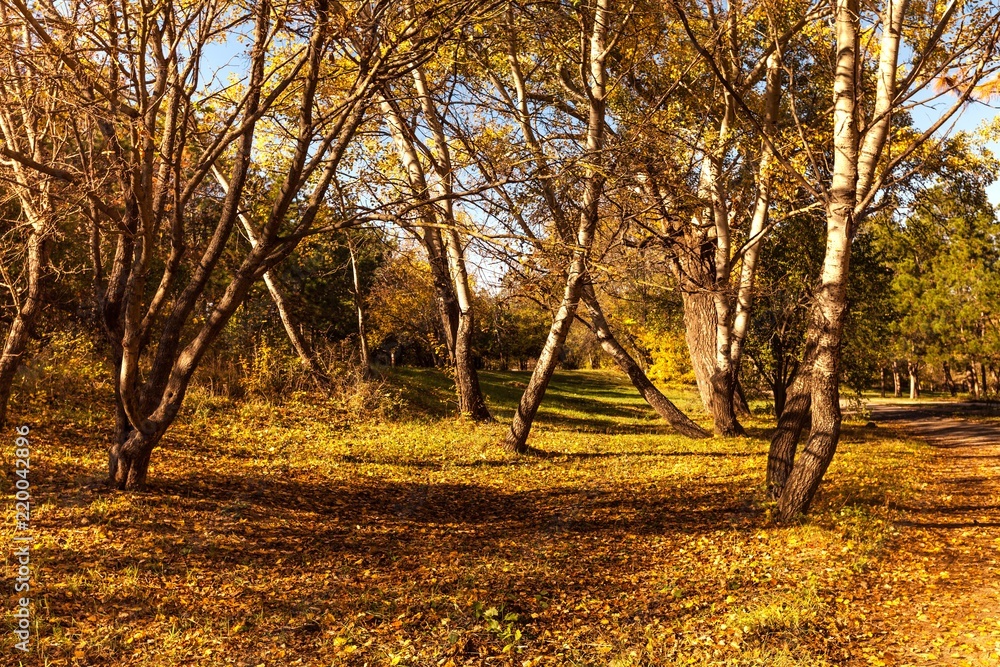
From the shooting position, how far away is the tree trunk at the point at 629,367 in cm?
1321

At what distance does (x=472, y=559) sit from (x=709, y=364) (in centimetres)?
1060

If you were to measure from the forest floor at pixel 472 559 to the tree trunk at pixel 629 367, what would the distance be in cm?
330

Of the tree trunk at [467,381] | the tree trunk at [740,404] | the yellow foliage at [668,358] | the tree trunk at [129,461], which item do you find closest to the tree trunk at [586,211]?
the tree trunk at [467,381]

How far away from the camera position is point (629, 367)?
13742 millimetres

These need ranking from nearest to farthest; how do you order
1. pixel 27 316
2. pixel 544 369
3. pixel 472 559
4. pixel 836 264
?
pixel 472 559 < pixel 836 264 < pixel 27 316 < pixel 544 369

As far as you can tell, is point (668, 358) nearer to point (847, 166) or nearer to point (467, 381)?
point (467, 381)

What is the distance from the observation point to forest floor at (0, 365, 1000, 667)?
4.39 metres

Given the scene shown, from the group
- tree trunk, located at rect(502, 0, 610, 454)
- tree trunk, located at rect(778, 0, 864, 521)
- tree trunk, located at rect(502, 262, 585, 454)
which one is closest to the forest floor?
tree trunk, located at rect(778, 0, 864, 521)

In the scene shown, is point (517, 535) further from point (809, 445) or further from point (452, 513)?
point (809, 445)

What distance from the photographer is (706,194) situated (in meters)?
13.8

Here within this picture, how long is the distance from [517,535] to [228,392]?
302 inches

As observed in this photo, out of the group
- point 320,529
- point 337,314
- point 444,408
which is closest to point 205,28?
point 320,529

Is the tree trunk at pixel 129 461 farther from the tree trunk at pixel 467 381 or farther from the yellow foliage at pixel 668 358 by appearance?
the yellow foliage at pixel 668 358

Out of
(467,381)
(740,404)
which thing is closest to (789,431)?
(467,381)
